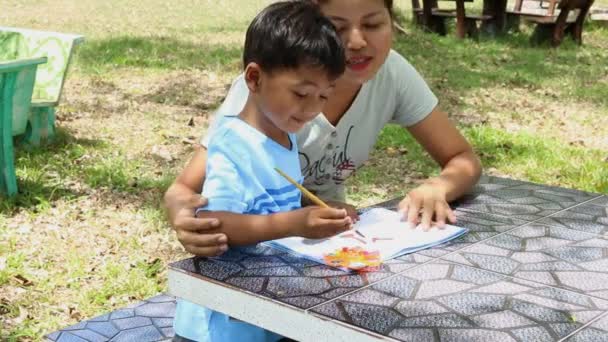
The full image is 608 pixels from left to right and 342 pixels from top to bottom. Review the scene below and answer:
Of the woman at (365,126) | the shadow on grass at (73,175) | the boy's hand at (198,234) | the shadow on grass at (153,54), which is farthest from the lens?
the shadow on grass at (153,54)

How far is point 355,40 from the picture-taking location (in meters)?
2.24

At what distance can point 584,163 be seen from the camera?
17.7 feet

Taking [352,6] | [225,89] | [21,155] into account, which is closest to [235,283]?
[352,6]

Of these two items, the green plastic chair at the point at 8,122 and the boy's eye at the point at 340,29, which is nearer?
the boy's eye at the point at 340,29

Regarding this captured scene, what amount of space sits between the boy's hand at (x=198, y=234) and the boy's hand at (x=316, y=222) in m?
0.15

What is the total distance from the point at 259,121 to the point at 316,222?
338 millimetres

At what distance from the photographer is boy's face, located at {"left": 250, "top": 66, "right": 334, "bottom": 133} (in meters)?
1.92

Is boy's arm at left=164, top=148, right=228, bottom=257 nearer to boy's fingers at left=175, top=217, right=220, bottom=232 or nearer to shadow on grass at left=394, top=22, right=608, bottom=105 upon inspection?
boy's fingers at left=175, top=217, right=220, bottom=232

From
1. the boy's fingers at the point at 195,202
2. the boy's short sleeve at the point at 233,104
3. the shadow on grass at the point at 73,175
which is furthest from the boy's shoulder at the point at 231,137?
the shadow on grass at the point at 73,175

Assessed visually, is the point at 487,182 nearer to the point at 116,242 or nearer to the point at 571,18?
the point at 116,242

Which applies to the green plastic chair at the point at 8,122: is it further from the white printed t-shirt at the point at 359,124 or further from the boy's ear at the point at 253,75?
the boy's ear at the point at 253,75

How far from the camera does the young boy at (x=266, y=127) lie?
6.18 feet

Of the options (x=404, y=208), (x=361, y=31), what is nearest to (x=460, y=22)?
(x=361, y=31)

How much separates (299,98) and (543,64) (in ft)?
25.4
